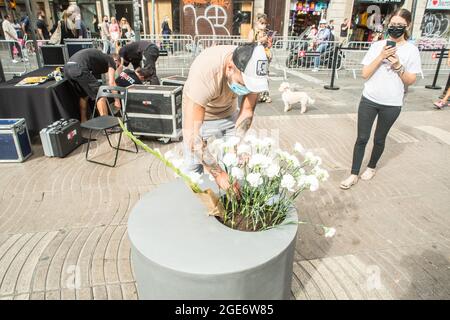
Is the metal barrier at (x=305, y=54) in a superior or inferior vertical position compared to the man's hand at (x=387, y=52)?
inferior

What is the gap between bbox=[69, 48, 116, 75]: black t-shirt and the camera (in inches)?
207

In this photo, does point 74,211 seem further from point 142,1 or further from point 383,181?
point 142,1

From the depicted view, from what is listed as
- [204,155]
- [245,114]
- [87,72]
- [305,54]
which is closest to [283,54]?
[305,54]

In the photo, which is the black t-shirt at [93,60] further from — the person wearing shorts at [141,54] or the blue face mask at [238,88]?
the blue face mask at [238,88]

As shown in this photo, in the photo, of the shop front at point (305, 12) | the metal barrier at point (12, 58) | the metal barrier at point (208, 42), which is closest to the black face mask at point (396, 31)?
the metal barrier at point (208, 42)

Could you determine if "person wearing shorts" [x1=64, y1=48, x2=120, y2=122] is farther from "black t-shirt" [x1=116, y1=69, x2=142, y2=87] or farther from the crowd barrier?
the crowd barrier

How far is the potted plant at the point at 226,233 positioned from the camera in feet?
5.09

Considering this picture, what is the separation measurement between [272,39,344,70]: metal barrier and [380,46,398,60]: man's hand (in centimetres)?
828

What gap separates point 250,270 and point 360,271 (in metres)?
1.50

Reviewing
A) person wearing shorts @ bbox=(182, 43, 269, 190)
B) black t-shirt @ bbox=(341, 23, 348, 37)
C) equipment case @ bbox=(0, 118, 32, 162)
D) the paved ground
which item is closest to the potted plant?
person wearing shorts @ bbox=(182, 43, 269, 190)

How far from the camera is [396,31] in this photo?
3.17 meters

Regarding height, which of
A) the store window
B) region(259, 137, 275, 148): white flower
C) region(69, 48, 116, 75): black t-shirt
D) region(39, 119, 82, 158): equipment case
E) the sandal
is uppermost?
the store window

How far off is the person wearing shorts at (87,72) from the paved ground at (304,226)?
0.83 metres

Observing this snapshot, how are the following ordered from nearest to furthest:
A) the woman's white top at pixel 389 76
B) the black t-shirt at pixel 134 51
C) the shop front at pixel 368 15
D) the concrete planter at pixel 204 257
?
the concrete planter at pixel 204 257 < the woman's white top at pixel 389 76 < the black t-shirt at pixel 134 51 < the shop front at pixel 368 15
